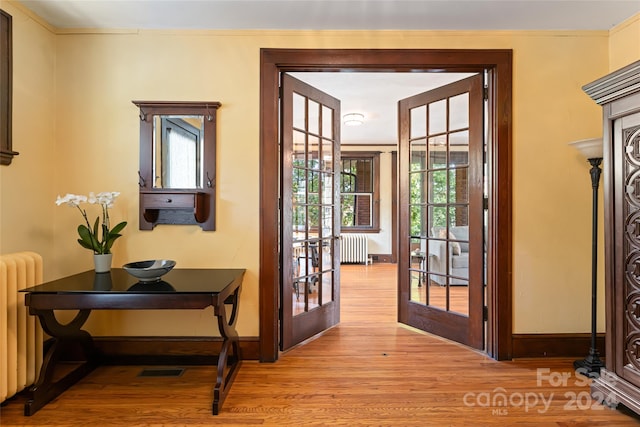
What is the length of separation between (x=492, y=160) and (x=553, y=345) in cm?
141

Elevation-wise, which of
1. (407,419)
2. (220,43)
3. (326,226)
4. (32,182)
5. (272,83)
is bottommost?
(407,419)

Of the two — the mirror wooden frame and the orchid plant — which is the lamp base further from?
the mirror wooden frame

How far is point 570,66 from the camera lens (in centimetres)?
245

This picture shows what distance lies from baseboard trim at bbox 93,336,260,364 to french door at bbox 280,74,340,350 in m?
0.57

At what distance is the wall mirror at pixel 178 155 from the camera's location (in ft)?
7.89

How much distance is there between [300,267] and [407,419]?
133 cm

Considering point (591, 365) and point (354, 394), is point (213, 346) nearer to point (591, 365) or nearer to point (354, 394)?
point (354, 394)

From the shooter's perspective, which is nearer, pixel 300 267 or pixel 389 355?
pixel 389 355

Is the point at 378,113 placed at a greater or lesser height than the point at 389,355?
greater

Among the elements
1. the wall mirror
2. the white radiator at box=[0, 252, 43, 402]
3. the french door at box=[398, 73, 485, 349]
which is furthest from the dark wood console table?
the french door at box=[398, 73, 485, 349]

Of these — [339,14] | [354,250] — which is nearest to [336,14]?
[339,14]

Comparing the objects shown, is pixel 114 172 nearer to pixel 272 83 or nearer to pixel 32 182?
pixel 32 182

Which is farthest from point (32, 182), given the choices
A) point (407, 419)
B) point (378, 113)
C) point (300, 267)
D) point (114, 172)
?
point (378, 113)

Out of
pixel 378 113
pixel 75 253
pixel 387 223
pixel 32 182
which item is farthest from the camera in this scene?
pixel 387 223
